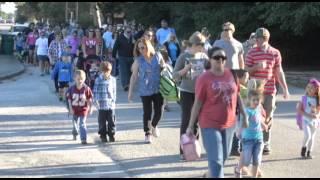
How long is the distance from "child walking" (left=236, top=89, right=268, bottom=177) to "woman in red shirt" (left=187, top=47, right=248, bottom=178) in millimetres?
936

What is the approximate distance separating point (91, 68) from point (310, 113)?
24.7ft

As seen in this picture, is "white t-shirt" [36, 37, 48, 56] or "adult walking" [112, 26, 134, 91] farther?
"white t-shirt" [36, 37, 48, 56]

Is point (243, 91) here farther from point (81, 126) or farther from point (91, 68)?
point (91, 68)

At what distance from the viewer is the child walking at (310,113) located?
9.32 m

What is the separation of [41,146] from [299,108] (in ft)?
13.6

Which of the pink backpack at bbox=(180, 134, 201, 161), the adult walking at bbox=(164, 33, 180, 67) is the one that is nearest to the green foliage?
the adult walking at bbox=(164, 33, 180, 67)

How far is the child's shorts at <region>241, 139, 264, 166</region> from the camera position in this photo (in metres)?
7.74

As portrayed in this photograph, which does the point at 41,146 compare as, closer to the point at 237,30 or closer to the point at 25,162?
the point at 25,162

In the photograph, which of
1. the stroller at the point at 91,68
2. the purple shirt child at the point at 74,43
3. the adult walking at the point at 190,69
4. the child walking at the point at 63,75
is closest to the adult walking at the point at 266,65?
the adult walking at the point at 190,69

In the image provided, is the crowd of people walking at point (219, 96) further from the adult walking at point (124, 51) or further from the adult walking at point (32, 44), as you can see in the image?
the adult walking at point (32, 44)

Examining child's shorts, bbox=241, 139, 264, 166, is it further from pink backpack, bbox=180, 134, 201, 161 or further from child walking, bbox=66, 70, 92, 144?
child walking, bbox=66, 70, 92, 144

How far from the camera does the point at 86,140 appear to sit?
10500 mm

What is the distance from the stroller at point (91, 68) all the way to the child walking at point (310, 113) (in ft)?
23.7

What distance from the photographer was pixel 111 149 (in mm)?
9938
